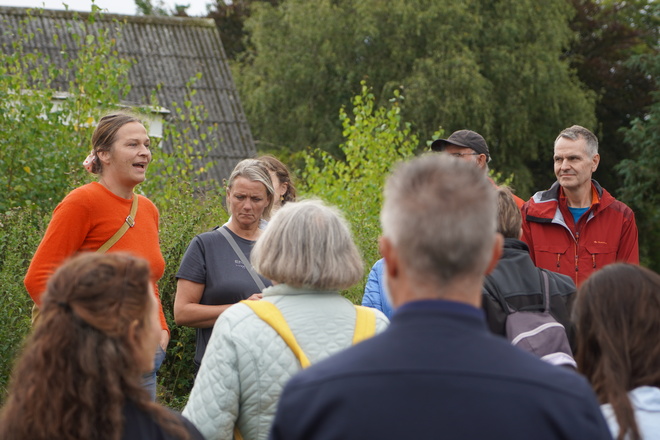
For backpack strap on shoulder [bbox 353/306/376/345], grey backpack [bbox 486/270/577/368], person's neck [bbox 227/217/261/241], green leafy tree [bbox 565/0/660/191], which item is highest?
green leafy tree [bbox 565/0/660/191]

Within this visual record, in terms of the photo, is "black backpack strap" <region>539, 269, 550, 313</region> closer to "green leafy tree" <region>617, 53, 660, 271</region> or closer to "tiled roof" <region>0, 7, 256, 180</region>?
"tiled roof" <region>0, 7, 256, 180</region>

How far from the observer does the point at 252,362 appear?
304 centimetres

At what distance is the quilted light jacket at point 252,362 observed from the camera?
9.96ft

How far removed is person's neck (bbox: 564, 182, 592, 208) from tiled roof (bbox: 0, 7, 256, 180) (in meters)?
15.3

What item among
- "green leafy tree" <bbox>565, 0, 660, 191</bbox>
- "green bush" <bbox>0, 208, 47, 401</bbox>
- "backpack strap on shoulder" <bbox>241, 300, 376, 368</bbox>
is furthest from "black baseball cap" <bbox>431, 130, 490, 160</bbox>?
"green leafy tree" <bbox>565, 0, 660, 191</bbox>

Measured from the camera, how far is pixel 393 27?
28.1m

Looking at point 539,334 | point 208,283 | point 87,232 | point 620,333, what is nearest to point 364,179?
point 208,283

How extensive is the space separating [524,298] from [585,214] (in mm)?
1858

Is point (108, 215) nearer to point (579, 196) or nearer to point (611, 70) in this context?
point (579, 196)

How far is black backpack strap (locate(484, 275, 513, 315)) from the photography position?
149 inches

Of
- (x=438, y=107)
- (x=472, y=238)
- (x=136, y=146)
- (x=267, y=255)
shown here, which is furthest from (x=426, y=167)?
(x=438, y=107)

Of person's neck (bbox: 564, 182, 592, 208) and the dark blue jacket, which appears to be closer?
the dark blue jacket

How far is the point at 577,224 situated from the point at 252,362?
9.98ft

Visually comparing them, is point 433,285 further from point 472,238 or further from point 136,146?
point 136,146
